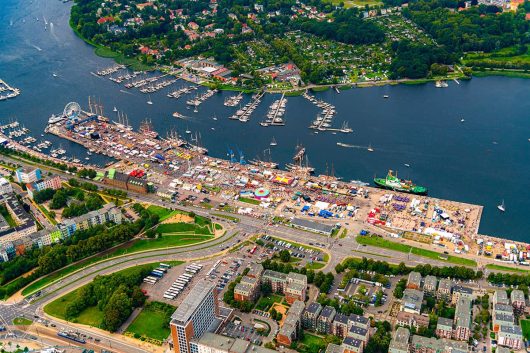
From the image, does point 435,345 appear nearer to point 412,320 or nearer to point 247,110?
point 412,320

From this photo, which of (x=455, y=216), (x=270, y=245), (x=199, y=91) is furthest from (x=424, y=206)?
(x=199, y=91)

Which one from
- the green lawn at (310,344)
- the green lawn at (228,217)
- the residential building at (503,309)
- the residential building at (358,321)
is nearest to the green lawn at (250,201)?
the green lawn at (228,217)

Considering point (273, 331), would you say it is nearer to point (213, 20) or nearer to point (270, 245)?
point (270, 245)

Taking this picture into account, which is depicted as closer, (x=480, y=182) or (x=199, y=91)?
(x=480, y=182)

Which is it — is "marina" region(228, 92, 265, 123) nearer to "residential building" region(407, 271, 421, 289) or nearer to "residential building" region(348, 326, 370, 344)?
"residential building" region(407, 271, 421, 289)

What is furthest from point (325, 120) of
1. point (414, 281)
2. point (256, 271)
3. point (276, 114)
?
point (414, 281)

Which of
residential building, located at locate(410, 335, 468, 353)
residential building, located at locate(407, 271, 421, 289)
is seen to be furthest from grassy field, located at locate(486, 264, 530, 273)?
residential building, located at locate(410, 335, 468, 353)
